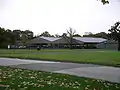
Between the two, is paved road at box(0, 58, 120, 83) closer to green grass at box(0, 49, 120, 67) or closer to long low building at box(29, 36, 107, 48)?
green grass at box(0, 49, 120, 67)

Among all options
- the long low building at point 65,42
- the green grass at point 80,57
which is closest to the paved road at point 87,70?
the green grass at point 80,57

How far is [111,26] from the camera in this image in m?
83.6

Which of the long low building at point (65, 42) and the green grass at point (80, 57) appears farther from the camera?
the long low building at point (65, 42)

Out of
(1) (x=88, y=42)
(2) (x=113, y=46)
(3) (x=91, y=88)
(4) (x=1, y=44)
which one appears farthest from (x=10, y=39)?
(1) (x=88, y=42)

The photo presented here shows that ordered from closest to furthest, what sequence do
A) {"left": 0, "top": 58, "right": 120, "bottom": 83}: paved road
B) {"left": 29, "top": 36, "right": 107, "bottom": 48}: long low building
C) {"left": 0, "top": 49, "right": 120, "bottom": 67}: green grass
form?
{"left": 0, "top": 58, "right": 120, "bottom": 83}: paved road → {"left": 0, "top": 49, "right": 120, "bottom": 67}: green grass → {"left": 29, "top": 36, "right": 107, "bottom": 48}: long low building

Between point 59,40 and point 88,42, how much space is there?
1303cm

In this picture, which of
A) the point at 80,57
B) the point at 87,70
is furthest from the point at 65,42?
the point at 87,70

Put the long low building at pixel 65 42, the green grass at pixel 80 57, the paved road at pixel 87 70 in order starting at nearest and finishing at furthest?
the paved road at pixel 87 70 < the green grass at pixel 80 57 < the long low building at pixel 65 42

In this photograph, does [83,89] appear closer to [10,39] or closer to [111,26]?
[10,39]

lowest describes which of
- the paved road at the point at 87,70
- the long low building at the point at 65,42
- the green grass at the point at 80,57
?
the paved road at the point at 87,70

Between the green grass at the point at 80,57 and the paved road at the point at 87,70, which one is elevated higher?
the green grass at the point at 80,57

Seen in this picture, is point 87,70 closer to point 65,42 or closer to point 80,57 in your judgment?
point 80,57

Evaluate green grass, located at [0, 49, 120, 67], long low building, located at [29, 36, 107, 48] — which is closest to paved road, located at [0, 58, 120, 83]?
green grass, located at [0, 49, 120, 67]

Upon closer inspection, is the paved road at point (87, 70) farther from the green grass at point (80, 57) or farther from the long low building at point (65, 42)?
the long low building at point (65, 42)
